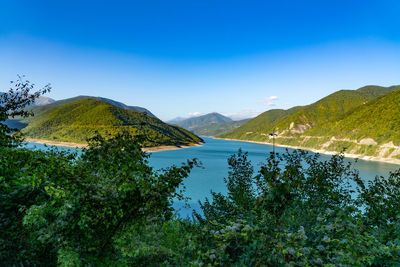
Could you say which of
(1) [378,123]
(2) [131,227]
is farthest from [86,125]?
(1) [378,123]

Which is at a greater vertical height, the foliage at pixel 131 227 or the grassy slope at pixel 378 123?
the grassy slope at pixel 378 123

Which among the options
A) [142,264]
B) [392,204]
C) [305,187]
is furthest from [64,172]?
[392,204]

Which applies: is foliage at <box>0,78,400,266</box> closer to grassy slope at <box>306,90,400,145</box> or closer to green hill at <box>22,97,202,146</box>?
green hill at <box>22,97,202,146</box>

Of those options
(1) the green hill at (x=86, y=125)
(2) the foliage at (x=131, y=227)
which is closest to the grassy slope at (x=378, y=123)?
(1) the green hill at (x=86, y=125)

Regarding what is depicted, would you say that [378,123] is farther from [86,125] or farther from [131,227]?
[86,125]

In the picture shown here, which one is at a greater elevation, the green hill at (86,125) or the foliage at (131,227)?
the green hill at (86,125)

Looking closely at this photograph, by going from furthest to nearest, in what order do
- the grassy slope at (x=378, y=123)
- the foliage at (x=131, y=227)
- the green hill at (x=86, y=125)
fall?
the green hill at (x=86, y=125) → the grassy slope at (x=378, y=123) → the foliage at (x=131, y=227)

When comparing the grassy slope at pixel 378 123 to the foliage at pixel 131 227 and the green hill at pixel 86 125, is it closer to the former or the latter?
the green hill at pixel 86 125

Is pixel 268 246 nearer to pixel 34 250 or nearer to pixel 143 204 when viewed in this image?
pixel 143 204

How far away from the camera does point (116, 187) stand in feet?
18.0

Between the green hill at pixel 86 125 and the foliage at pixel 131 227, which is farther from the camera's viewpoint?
the green hill at pixel 86 125

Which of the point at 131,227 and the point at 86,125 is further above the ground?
the point at 86,125

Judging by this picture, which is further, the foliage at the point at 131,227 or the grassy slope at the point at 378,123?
the grassy slope at the point at 378,123

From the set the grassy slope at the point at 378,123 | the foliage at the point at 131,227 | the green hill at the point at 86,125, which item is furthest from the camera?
the green hill at the point at 86,125
